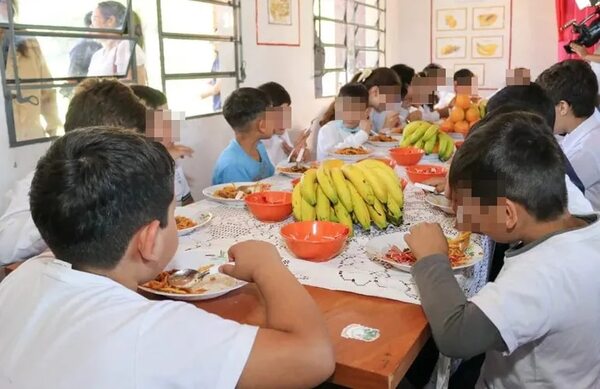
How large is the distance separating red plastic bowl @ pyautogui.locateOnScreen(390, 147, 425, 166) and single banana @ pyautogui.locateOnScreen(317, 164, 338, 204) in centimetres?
97

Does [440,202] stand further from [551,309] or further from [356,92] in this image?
[356,92]

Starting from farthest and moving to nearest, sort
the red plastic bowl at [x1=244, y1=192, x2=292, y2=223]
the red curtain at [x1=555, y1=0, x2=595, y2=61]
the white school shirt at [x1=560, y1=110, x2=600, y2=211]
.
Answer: the red curtain at [x1=555, y1=0, x2=595, y2=61] < the white school shirt at [x1=560, y1=110, x2=600, y2=211] < the red plastic bowl at [x1=244, y1=192, x2=292, y2=223]

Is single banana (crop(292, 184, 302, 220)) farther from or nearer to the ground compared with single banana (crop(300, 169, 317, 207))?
nearer to the ground

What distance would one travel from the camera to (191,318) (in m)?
0.76

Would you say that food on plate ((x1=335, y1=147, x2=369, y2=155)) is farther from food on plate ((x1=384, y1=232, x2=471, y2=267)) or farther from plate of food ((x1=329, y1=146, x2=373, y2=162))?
food on plate ((x1=384, y1=232, x2=471, y2=267))

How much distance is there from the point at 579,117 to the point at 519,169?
1.73 metres

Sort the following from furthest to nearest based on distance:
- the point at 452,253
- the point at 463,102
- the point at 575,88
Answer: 1. the point at 463,102
2. the point at 575,88
3. the point at 452,253

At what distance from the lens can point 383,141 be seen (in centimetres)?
342

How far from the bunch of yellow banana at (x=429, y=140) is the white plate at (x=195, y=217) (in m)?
1.50

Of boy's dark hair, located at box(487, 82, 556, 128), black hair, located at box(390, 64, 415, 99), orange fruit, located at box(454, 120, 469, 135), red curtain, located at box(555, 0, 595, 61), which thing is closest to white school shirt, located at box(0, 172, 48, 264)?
boy's dark hair, located at box(487, 82, 556, 128)

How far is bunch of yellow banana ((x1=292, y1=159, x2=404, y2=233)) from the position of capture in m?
1.62

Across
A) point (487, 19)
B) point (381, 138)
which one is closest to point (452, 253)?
point (381, 138)

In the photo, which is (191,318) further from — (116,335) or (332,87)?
→ (332,87)

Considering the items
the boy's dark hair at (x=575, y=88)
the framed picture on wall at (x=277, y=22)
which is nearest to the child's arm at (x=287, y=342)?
the boy's dark hair at (x=575, y=88)
